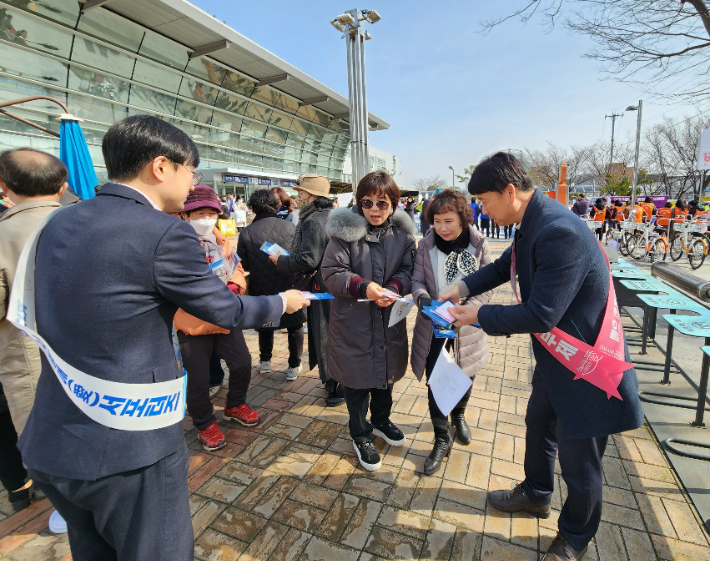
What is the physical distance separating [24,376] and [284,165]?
1117 inches

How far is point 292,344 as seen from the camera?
13.4ft

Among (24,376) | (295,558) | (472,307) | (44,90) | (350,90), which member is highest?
(44,90)

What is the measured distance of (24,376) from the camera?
2172 mm

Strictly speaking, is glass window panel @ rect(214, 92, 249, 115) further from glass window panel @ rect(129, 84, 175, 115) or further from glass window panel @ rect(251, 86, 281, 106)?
glass window panel @ rect(129, 84, 175, 115)

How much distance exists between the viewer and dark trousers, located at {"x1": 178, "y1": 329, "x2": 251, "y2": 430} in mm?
2877

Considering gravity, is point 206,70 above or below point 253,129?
above

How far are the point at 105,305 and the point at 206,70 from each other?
22.5m

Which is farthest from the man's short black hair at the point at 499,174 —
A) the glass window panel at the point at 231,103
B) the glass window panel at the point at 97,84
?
the glass window panel at the point at 231,103

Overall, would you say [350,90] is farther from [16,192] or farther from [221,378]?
[16,192]

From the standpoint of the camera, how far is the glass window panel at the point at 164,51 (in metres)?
16.5

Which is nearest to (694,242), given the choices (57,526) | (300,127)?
(57,526)

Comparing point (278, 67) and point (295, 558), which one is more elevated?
point (278, 67)

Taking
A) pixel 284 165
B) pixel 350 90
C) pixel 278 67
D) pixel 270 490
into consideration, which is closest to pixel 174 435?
pixel 270 490

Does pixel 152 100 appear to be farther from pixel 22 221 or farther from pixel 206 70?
pixel 22 221
